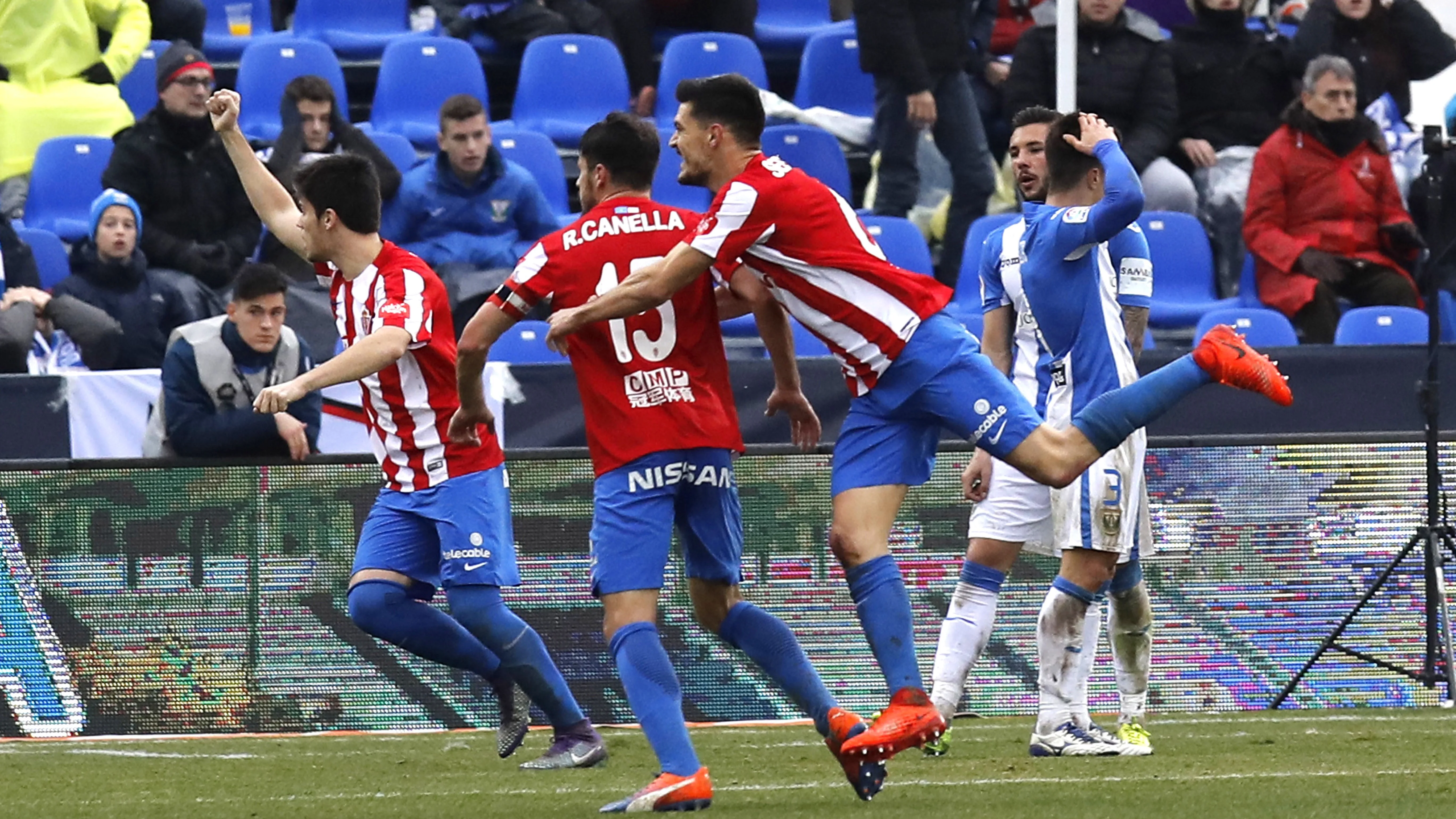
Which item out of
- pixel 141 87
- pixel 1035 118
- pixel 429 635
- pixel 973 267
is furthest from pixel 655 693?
pixel 141 87

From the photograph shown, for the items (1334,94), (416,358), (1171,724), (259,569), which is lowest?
(1171,724)

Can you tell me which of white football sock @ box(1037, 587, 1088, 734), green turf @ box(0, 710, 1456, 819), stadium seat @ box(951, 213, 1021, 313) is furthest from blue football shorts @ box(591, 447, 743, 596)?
stadium seat @ box(951, 213, 1021, 313)

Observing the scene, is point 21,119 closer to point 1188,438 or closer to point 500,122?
point 500,122

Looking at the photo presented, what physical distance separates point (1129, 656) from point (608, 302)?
8.69 ft

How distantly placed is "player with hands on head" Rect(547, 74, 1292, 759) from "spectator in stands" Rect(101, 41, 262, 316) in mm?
6133

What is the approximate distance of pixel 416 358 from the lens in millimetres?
6676

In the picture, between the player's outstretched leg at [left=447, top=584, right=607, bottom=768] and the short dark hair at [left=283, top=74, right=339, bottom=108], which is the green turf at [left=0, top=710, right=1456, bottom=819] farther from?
the short dark hair at [left=283, top=74, right=339, bottom=108]

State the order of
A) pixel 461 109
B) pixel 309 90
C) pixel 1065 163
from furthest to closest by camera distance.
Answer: pixel 309 90 → pixel 461 109 → pixel 1065 163

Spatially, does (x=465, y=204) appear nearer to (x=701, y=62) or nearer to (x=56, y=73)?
(x=701, y=62)

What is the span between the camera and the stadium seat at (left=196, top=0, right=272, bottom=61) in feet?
46.5

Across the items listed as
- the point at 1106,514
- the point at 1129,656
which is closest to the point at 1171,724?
the point at 1129,656

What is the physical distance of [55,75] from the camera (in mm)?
12883

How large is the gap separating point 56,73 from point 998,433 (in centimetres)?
900

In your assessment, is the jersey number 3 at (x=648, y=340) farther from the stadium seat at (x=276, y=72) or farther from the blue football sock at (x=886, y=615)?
the stadium seat at (x=276, y=72)
